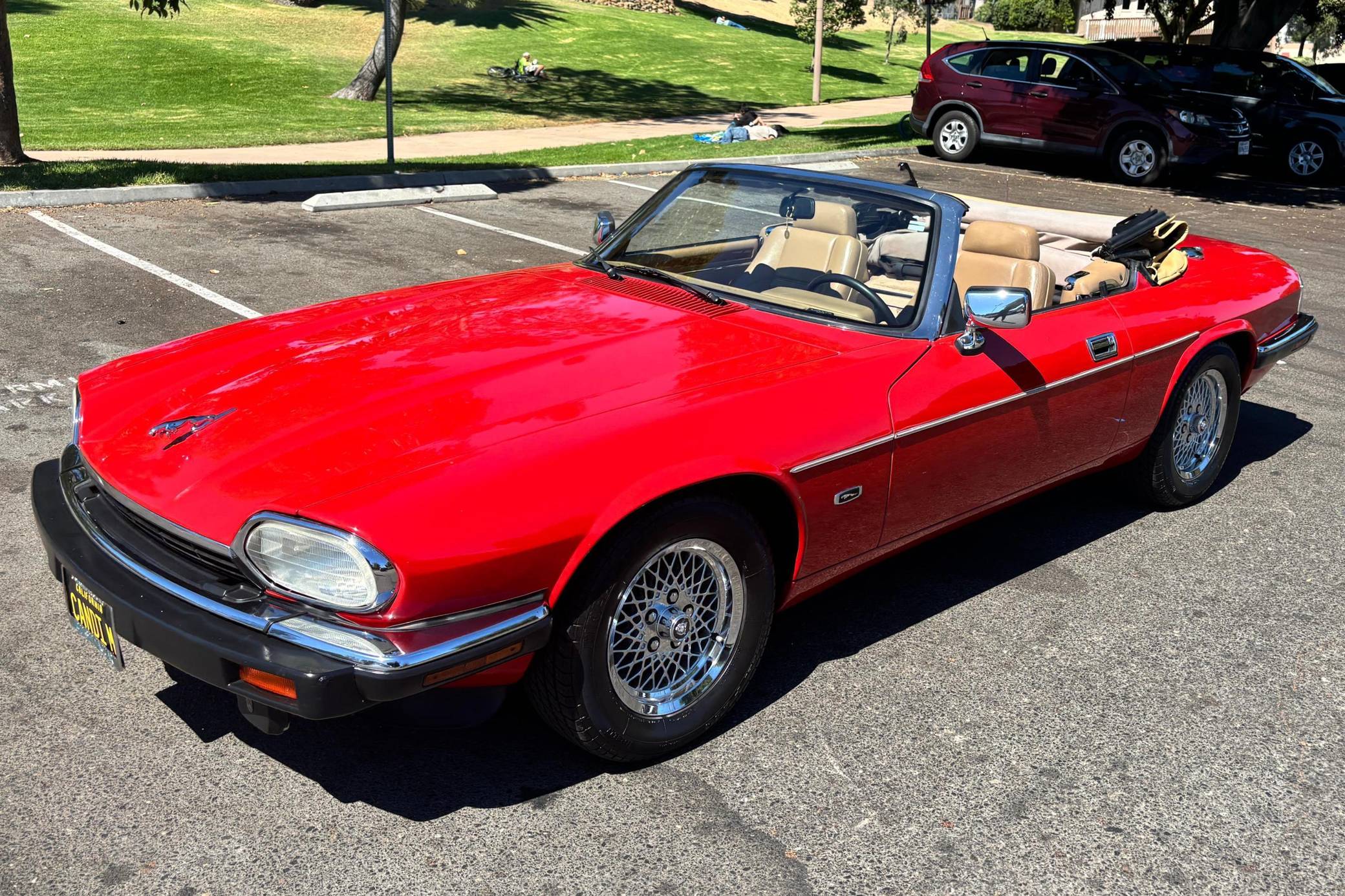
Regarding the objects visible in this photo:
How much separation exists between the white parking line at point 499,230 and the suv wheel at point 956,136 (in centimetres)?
872

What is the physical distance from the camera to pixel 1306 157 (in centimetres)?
1700

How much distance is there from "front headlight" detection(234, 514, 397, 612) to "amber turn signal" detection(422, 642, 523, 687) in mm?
203

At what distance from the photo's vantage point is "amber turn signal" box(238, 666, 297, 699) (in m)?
2.75

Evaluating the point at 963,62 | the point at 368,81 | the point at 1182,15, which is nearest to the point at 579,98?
the point at 368,81

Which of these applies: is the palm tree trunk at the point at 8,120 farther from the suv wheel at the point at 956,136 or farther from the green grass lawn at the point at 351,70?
the suv wheel at the point at 956,136

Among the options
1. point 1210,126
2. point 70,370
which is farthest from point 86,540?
point 1210,126

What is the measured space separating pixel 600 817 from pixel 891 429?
1456 millimetres

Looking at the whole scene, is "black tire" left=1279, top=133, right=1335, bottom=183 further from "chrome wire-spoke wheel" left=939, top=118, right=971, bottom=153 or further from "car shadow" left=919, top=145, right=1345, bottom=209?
"chrome wire-spoke wheel" left=939, top=118, right=971, bottom=153

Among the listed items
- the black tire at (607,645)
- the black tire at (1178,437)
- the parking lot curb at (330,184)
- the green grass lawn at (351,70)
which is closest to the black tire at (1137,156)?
the parking lot curb at (330,184)

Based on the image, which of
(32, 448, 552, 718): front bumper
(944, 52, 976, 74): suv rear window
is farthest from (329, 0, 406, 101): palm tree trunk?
(32, 448, 552, 718): front bumper

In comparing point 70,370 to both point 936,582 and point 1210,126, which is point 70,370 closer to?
point 936,582

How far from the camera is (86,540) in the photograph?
329 cm

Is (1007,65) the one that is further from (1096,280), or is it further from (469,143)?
(1096,280)

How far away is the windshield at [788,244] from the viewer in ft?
13.8
